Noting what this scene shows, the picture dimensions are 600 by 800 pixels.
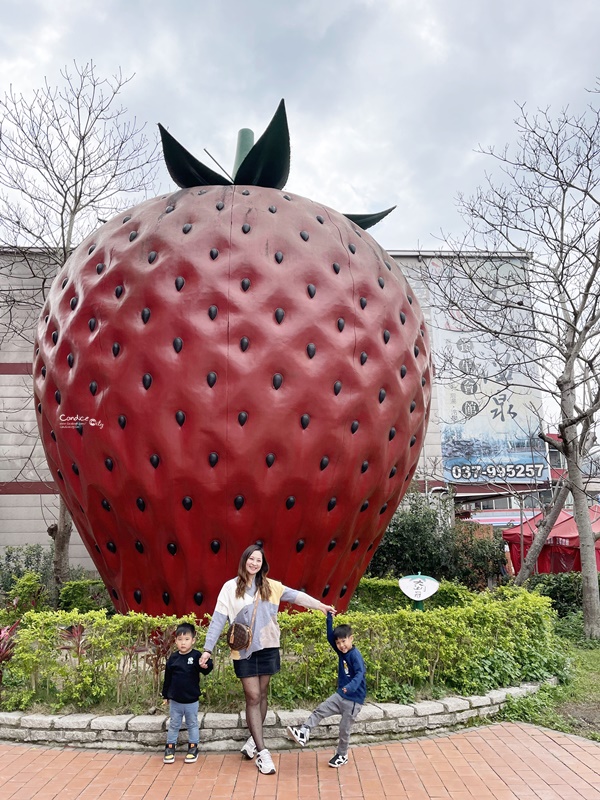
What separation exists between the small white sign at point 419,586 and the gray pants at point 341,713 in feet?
7.77

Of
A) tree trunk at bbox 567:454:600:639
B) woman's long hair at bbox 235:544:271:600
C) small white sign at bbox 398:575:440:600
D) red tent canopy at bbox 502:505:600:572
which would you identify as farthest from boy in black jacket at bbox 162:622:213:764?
red tent canopy at bbox 502:505:600:572

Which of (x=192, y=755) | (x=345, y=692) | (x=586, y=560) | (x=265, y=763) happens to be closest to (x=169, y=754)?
(x=192, y=755)

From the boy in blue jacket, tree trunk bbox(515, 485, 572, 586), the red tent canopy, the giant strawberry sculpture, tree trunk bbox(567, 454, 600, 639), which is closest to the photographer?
the boy in blue jacket

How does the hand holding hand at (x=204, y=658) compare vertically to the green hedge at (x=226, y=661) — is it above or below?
above

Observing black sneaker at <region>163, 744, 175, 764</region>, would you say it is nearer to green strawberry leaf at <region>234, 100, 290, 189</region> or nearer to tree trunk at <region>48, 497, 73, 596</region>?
green strawberry leaf at <region>234, 100, 290, 189</region>

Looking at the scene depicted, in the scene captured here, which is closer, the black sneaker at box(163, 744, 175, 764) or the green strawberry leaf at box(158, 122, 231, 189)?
the black sneaker at box(163, 744, 175, 764)

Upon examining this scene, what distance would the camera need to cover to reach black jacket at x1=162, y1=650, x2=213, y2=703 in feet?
14.3

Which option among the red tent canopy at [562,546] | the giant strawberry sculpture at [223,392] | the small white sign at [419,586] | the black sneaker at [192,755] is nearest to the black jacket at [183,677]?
the black sneaker at [192,755]

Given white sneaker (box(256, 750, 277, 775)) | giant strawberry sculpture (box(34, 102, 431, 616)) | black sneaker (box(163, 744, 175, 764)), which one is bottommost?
black sneaker (box(163, 744, 175, 764))

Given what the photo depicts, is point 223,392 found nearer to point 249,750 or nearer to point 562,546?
point 249,750

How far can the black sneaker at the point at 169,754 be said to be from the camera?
4427 mm

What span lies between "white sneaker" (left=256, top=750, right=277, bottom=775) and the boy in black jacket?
50 centimetres

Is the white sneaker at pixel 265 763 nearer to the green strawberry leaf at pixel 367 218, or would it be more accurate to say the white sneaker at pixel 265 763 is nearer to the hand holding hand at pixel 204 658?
the hand holding hand at pixel 204 658

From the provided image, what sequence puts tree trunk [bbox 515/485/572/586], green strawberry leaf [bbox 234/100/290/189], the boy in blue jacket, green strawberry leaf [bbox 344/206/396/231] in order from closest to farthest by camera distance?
the boy in blue jacket
green strawberry leaf [bbox 234/100/290/189]
green strawberry leaf [bbox 344/206/396/231]
tree trunk [bbox 515/485/572/586]
